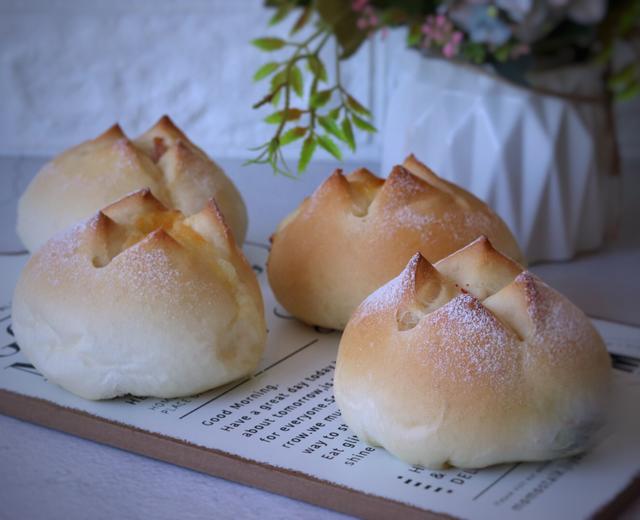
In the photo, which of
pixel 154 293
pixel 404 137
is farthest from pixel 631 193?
pixel 154 293

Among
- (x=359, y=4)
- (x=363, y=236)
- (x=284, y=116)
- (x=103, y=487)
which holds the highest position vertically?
(x=359, y=4)

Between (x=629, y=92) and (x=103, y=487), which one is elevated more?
(x=629, y=92)

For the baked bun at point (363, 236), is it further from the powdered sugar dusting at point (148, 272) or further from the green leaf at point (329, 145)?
the powdered sugar dusting at point (148, 272)

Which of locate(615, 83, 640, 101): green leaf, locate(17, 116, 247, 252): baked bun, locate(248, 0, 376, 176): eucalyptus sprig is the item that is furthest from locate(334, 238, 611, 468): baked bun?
locate(615, 83, 640, 101): green leaf

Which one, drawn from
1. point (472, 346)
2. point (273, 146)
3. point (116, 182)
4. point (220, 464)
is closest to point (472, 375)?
point (472, 346)

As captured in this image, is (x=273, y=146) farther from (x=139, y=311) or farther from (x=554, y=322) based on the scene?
(x=554, y=322)

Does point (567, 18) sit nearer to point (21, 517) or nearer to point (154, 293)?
point (154, 293)
